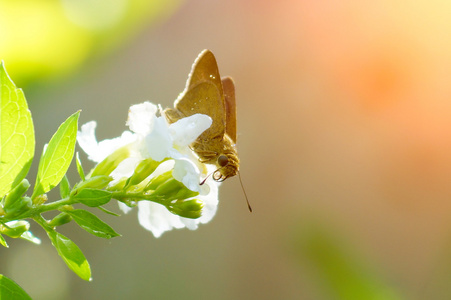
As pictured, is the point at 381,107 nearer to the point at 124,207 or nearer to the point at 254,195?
the point at 254,195

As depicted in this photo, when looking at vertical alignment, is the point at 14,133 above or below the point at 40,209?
above

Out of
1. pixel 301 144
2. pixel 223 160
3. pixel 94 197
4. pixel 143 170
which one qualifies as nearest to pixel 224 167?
pixel 223 160

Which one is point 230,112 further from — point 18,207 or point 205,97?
point 18,207

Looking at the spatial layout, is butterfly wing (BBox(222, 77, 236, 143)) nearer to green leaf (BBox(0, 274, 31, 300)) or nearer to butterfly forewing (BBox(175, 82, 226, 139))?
butterfly forewing (BBox(175, 82, 226, 139))

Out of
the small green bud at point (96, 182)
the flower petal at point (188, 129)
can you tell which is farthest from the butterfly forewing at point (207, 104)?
the small green bud at point (96, 182)

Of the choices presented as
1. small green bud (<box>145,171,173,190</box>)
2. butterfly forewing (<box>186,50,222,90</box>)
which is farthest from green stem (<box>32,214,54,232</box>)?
butterfly forewing (<box>186,50,222,90</box>)

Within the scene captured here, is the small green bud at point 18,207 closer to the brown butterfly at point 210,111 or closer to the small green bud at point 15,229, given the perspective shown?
the small green bud at point 15,229

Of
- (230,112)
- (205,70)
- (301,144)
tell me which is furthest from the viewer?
(301,144)
